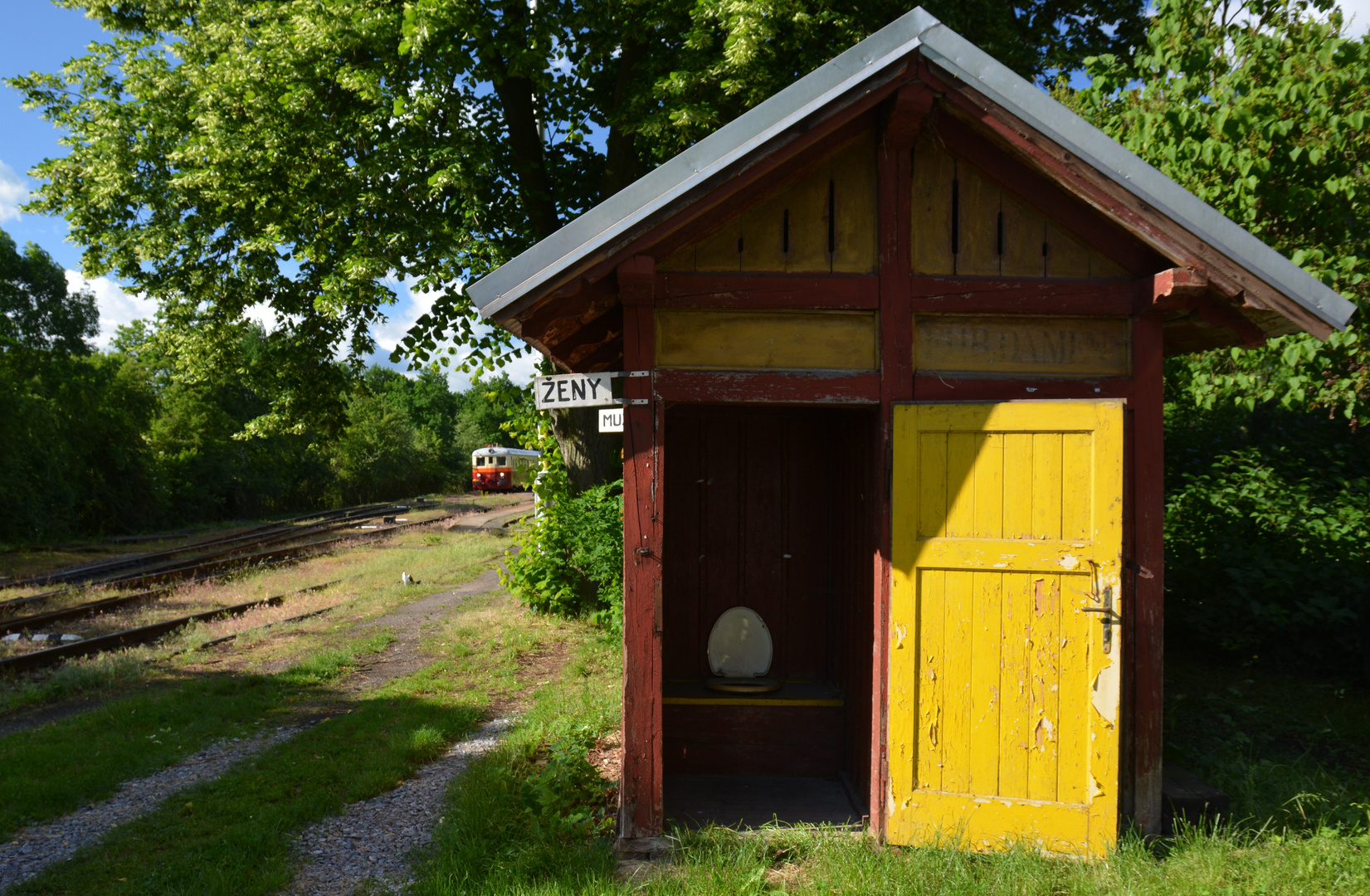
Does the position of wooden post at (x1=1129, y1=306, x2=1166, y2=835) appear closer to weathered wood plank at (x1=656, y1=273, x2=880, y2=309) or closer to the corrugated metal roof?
the corrugated metal roof

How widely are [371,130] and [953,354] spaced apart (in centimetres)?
852

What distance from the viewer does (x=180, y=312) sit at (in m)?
12.3

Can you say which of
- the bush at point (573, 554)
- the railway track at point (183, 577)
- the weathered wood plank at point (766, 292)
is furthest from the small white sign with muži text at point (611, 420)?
the railway track at point (183, 577)

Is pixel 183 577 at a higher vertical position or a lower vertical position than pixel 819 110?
lower

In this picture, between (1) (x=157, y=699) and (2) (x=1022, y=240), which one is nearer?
(2) (x=1022, y=240)

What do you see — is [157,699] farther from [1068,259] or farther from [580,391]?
[1068,259]

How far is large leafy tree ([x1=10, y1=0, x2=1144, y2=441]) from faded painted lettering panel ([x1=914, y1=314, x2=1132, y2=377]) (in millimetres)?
5531

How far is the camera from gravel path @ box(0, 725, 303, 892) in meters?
→ 4.95

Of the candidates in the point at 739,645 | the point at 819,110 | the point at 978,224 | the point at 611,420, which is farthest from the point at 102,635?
the point at 978,224

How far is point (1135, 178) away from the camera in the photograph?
4.45 metres

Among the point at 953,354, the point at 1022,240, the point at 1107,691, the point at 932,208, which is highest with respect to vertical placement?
Answer: the point at 932,208

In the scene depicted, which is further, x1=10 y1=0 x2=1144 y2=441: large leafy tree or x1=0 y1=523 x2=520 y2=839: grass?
x1=10 y1=0 x2=1144 y2=441: large leafy tree

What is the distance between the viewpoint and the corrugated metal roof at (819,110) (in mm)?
4438

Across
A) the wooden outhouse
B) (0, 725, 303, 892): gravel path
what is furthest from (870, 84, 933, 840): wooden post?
(0, 725, 303, 892): gravel path
